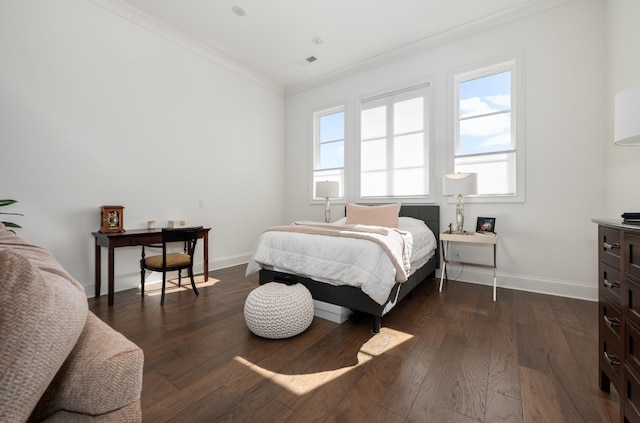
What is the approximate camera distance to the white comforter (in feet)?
7.00

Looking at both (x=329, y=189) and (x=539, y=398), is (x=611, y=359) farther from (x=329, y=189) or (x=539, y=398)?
(x=329, y=189)

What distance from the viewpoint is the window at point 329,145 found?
4.93 meters

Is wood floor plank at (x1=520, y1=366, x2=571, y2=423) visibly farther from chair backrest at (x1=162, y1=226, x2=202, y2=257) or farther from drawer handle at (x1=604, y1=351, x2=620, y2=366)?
chair backrest at (x1=162, y1=226, x2=202, y2=257)

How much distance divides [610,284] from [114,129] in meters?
4.48

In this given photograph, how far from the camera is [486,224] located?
333 centimetres

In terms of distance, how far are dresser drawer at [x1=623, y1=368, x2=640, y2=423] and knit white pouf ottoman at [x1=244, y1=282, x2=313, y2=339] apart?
172cm

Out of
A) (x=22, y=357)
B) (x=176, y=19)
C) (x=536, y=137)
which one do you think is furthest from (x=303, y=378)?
(x=176, y=19)

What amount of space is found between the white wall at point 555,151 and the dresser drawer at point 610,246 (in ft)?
6.32

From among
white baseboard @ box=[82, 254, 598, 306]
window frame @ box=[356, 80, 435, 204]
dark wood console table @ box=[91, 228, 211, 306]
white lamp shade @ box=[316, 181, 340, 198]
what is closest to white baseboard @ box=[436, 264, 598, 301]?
white baseboard @ box=[82, 254, 598, 306]

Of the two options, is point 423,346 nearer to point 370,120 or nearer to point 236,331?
point 236,331

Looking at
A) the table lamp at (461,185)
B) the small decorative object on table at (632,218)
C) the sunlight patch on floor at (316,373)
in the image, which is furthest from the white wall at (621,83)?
the sunlight patch on floor at (316,373)

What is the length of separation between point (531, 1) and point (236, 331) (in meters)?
4.69

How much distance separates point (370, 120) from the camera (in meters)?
4.54

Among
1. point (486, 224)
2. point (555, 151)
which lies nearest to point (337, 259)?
point (486, 224)
